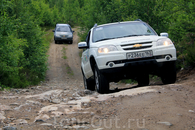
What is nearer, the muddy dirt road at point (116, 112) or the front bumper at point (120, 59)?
the muddy dirt road at point (116, 112)

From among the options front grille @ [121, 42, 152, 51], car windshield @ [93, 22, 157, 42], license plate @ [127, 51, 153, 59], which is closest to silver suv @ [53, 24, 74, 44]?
car windshield @ [93, 22, 157, 42]

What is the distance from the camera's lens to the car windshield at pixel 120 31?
744 centimetres

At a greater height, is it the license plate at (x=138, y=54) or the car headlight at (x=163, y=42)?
the car headlight at (x=163, y=42)

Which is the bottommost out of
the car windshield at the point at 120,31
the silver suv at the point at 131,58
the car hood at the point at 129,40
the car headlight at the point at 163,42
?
the silver suv at the point at 131,58

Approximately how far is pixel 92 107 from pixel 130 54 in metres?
1.72

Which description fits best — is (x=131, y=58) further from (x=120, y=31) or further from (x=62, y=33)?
(x=62, y=33)

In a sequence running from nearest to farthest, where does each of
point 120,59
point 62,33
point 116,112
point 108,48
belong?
point 116,112, point 120,59, point 108,48, point 62,33

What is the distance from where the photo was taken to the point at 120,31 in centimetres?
762

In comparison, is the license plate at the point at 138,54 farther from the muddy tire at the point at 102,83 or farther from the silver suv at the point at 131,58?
the muddy tire at the point at 102,83

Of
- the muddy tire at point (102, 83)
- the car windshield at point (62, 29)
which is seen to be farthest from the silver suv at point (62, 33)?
the muddy tire at point (102, 83)

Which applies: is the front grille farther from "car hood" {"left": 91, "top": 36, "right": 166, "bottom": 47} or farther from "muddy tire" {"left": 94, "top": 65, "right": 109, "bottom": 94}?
"muddy tire" {"left": 94, "top": 65, "right": 109, "bottom": 94}

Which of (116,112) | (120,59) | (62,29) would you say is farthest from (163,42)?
(62,29)

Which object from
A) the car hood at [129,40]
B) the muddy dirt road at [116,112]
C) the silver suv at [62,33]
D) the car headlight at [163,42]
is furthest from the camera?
the silver suv at [62,33]

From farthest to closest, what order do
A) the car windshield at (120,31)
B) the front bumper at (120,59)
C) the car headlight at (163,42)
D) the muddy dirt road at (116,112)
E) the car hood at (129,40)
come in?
the car windshield at (120,31), the car headlight at (163,42), the car hood at (129,40), the front bumper at (120,59), the muddy dirt road at (116,112)
